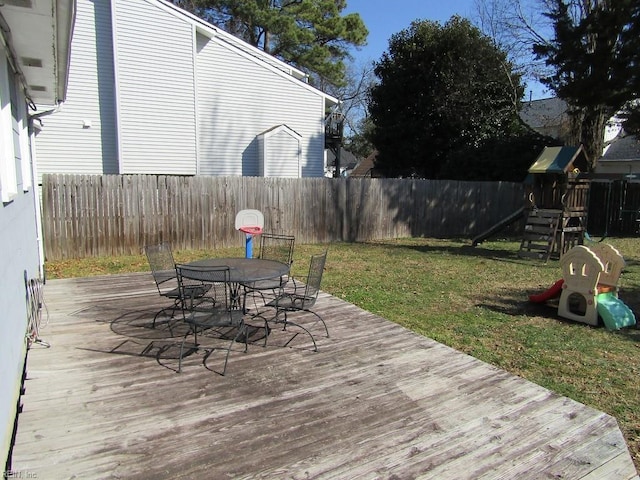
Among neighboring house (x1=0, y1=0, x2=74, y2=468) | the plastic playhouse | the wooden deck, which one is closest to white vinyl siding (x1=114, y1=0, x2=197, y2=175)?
neighboring house (x1=0, y1=0, x2=74, y2=468)

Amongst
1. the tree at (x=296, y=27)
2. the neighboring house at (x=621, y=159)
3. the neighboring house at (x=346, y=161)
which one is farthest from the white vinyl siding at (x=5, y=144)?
the neighboring house at (x=346, y=161)

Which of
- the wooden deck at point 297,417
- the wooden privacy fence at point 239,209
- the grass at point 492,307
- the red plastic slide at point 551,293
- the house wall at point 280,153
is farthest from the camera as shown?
the house wall at point 280,153

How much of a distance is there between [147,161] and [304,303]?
1140 centimetres

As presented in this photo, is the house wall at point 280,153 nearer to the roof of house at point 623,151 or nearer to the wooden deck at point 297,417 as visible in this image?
the wooden deck at point 297,417

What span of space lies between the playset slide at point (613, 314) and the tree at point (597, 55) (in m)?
9.68

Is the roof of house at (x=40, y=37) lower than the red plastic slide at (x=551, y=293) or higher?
higher

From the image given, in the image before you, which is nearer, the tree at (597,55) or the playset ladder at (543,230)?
the playset ladder at (543,230)

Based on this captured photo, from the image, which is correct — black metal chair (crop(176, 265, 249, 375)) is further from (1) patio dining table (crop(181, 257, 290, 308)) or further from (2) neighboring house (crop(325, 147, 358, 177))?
(2) neighboring house (crop(325, 147, 358, 177))

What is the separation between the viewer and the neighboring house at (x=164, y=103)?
13047 mm

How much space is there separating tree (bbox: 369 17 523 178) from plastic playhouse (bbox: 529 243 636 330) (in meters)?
15.4

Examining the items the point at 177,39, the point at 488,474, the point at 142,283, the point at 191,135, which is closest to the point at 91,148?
the point at 191,135

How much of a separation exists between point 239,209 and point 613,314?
28.1 feet

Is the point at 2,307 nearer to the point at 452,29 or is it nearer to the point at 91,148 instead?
the point at 91,148

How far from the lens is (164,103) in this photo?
1419cm
